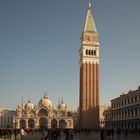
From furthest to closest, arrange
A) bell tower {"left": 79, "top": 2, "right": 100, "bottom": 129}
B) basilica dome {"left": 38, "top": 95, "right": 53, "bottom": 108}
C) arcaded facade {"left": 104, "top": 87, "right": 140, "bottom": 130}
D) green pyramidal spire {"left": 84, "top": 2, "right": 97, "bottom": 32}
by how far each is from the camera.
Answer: basilica dome {"left": 38, "top": 95, "right": 53, "bottom": 108}, green pyramidal spire {"left": 84, "top": 2, "right": 97, "bottom": 32}, bell tower {"left": 79, "top": 2, "right": 100, "bottom": 129}, arcaded facade {"left": 104, "top": 87, "right": 140, "bottom": 130}

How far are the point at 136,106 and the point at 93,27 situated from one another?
121 ft

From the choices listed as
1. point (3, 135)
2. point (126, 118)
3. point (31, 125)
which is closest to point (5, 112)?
point (31, 125)

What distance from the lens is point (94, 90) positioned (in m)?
80.3

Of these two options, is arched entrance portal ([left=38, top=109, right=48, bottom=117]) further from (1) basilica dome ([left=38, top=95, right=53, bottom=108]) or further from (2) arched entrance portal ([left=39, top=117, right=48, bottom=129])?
(1) basilica dome ([left=38, top=95, right=53, bottom=108])

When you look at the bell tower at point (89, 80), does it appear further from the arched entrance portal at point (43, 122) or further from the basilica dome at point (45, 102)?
the basilica dome at point (45, 102)

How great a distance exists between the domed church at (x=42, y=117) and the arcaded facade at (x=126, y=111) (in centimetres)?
3152

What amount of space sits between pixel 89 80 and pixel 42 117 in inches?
1166

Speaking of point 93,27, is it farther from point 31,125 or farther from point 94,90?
point 31,125

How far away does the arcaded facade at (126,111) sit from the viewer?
57.2m

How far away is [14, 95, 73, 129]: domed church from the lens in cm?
10112

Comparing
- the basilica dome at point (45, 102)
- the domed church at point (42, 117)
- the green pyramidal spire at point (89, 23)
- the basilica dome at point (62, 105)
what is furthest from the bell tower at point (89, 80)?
the basilica dome at point (62, 105)

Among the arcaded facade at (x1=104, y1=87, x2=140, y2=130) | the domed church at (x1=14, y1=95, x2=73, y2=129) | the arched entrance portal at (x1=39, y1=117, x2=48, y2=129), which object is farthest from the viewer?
the arched entrance portal at (x1=39, y1=117, x2=48, y2=129)

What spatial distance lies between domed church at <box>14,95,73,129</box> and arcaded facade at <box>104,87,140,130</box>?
31.5 m

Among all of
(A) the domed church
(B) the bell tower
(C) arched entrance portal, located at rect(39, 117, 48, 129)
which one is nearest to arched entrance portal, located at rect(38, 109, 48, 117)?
(A) the domed church
